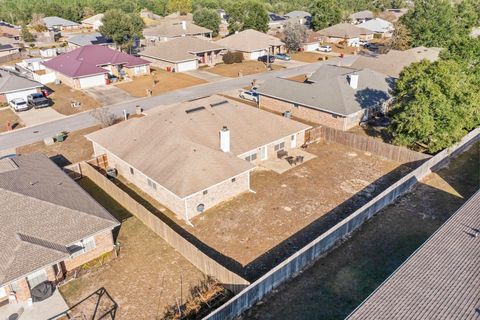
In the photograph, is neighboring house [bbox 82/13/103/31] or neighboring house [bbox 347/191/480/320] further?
neighboring house [bbox 82/13/103/31]

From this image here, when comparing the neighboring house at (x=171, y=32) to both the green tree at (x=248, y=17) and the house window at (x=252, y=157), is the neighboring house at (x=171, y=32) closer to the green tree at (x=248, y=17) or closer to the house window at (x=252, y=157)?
the green tree at (x=248, y=17)

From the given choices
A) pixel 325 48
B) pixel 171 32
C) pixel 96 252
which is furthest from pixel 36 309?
pixel 325 48

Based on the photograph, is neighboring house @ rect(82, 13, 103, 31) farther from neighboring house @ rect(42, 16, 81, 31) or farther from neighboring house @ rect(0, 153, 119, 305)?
neighboring house @ rect(0, 153, 119, 305)

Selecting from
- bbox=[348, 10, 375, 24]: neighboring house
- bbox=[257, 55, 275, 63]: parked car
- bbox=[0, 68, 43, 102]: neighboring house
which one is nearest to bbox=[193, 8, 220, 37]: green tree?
bbox=[257, 55, 275, 63]: parked car

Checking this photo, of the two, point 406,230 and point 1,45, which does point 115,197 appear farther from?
point 1,45

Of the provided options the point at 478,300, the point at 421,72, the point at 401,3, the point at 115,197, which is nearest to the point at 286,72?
the point at 421,72
